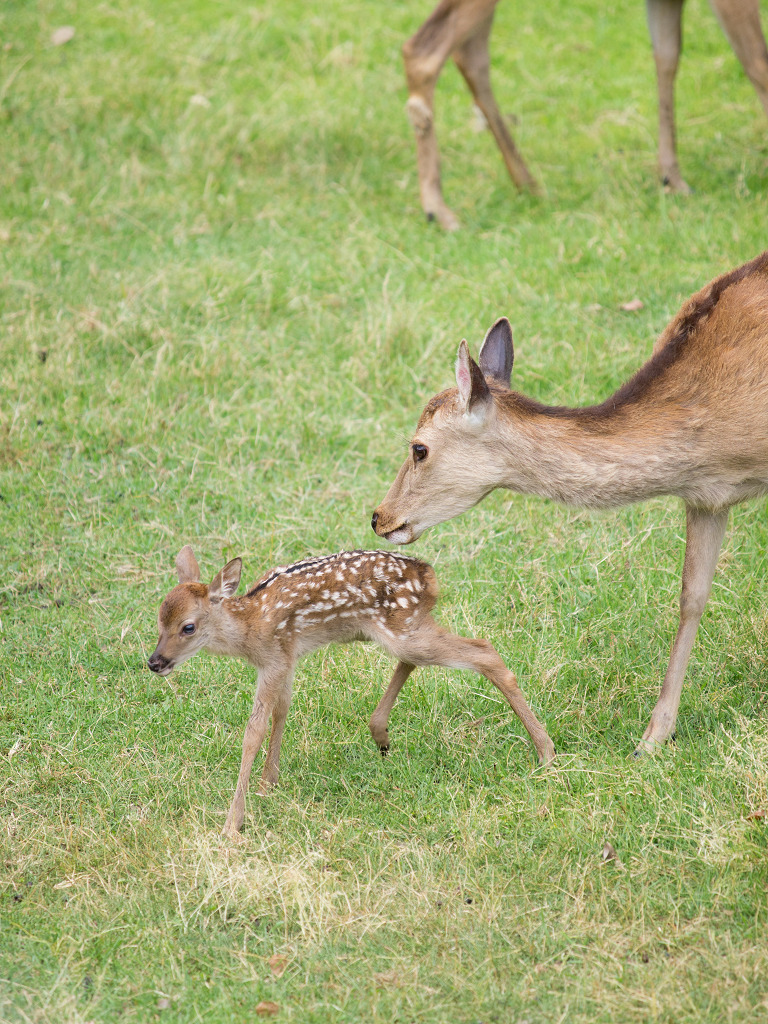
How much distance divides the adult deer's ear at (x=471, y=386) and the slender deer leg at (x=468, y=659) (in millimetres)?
793

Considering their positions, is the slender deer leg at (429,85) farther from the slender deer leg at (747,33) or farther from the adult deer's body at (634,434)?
the adult deer's body at (634,434)

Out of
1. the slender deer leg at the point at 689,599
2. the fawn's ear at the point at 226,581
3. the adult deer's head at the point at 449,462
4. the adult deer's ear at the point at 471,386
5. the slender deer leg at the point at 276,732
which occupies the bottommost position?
the slender deer leg at the point at 689,599

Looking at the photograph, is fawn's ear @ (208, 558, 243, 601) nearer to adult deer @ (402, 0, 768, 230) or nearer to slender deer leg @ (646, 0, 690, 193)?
adult deer @ (402, 0, 768, 230)

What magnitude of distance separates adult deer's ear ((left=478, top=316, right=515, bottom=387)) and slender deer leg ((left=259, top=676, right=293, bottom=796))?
1.33 metres

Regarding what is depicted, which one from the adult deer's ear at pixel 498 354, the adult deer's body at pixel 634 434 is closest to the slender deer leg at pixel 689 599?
the adult deer's body at pixel 634 434

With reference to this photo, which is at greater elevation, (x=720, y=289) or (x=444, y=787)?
(x=720, y=289)

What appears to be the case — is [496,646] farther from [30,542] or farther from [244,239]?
[244,239]

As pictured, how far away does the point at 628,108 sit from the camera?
9.89 metres

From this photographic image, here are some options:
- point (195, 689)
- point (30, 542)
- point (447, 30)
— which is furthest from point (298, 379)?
point (447, 30)

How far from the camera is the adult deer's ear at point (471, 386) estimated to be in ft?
13.6

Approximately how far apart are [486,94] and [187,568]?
5383mm

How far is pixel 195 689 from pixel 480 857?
156cm

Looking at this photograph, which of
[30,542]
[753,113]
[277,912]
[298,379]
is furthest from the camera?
[753,113]

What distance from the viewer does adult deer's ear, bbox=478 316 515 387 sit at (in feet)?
15.1
